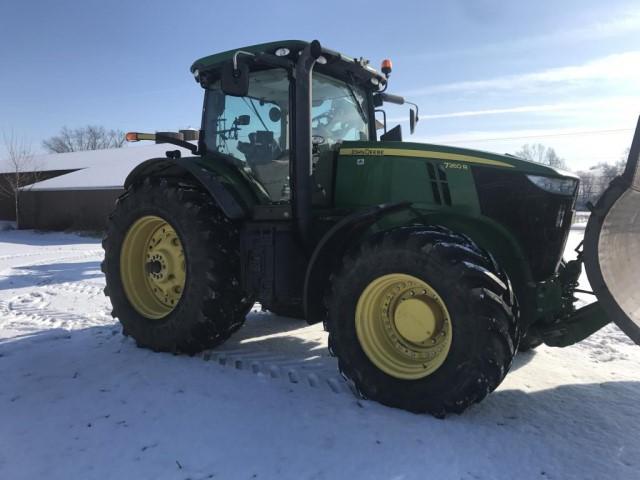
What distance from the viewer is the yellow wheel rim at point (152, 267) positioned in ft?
14.8

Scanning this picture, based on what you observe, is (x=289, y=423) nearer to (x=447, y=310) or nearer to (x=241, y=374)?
(x=241, y=374)

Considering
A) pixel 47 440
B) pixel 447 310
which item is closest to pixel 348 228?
pixel 447 310

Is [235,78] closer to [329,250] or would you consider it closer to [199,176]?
[199,176]

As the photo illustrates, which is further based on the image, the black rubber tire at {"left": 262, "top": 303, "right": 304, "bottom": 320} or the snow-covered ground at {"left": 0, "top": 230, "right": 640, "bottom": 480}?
the black rubber tire at {"left": 262, "top": 303, "right": 304, "bottom": 320}

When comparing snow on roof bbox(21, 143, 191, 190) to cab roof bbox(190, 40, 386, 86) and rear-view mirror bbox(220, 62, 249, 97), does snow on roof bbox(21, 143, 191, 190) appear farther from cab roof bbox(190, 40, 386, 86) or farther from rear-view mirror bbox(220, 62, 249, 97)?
rear-view mirror bbox(220, 62, 249, 97)

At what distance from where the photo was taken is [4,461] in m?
2.54

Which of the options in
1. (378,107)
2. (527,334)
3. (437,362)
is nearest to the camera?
(437,362)

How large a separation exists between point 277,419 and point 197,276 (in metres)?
1.49

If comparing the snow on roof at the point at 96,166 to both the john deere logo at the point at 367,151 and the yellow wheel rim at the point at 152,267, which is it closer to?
the yellow wheel rim at the point at 152,267

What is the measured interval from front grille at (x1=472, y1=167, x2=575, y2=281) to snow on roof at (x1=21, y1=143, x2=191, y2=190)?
1687 centimetres

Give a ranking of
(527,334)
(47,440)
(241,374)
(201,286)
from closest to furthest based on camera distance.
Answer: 1. (47,440)
2. (527,334)
3. (241,374)
4. (201,286)

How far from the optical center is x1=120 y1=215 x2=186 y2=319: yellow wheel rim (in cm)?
452

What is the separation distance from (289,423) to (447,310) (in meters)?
1.14

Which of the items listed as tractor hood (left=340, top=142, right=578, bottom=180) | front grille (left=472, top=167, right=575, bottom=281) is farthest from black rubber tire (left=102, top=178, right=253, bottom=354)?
front grille (left=472, top=167, right=575, bottom=281)
